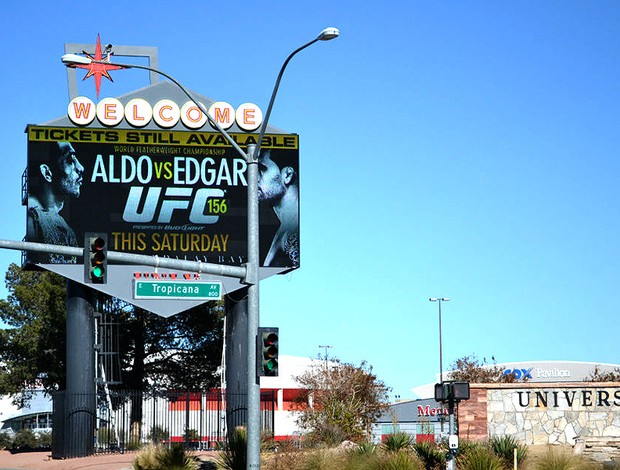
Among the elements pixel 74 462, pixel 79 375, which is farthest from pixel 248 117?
pixel 74 462

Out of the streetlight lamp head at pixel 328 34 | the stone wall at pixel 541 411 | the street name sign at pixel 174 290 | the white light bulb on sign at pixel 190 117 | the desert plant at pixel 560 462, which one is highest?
the white light bulb on sign at pixel 190 117

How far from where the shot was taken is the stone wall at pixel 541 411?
37.5 m

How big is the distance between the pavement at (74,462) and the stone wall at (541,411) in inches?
377

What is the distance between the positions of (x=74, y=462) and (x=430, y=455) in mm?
15648

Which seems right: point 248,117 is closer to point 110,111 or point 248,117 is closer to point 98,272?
point 110,111

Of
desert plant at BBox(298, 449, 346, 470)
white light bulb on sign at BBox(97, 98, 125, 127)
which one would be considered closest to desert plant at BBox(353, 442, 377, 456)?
desert plant at BBox(298, 449, 346, 470)

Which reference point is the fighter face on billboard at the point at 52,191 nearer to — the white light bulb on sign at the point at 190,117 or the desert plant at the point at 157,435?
the white light bulb on sign at the point at 190,117

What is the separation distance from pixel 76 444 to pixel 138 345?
20723 millimetres

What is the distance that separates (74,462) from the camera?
40562 millimetres

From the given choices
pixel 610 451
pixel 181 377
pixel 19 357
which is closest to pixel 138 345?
pixel 181 377

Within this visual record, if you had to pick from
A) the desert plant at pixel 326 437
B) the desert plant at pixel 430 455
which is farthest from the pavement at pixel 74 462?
the desert plant at pixel 430 455

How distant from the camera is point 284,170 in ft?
146

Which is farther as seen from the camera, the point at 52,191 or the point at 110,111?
the point at 110,111

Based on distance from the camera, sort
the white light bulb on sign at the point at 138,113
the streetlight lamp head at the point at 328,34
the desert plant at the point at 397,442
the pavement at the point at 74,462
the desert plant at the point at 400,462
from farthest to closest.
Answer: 1. the white light bulb on sign at the point at 138,113
2. the pavement at the point at 74,462
3. the desert plant at the point at 397,442
4. the desert plant at the point at 400,462
5. the streetlight lamp head at the point at 328,34
